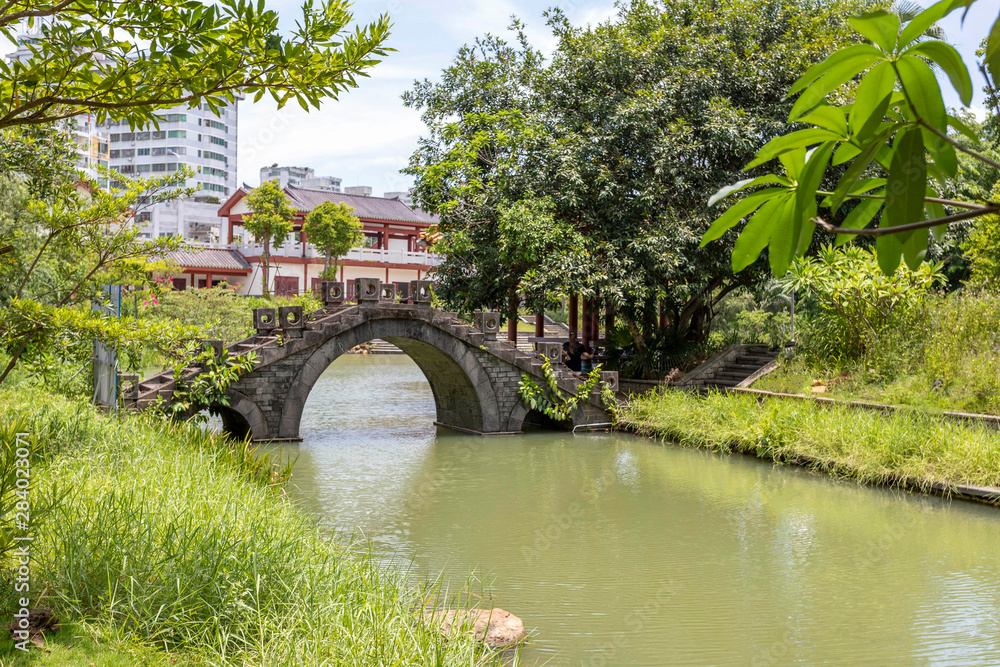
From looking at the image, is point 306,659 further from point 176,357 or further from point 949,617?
point 949,617

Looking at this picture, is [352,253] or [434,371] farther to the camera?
[352,253]

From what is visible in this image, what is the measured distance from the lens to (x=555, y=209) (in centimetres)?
1673

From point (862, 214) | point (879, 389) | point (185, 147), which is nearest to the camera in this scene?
point (862, 214)

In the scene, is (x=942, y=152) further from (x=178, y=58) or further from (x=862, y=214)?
(x=178, y=58)

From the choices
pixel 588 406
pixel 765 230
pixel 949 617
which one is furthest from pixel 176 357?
pixel 588 406

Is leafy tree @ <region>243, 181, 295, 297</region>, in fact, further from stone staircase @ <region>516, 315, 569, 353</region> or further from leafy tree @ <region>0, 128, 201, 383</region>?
leafy tree @ <region>0, 128, 201, 383</region>

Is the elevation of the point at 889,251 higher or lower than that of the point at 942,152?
lower

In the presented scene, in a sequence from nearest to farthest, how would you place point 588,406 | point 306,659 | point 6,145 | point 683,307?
point 306,659, point 6,145, point 588,406, point 683,307

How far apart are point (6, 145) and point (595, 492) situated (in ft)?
25.9

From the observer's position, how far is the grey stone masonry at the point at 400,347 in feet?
45.8

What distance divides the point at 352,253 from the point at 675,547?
3005cm

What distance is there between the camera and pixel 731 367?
57.3 ft

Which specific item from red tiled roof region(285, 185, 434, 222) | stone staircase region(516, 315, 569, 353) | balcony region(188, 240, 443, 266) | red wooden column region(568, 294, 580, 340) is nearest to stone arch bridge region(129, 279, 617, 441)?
red wooden column region(568, 294, 580, 340)

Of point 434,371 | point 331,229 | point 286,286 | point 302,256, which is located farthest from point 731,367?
point 302,256
